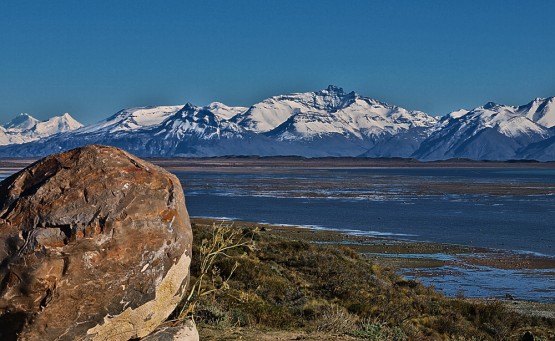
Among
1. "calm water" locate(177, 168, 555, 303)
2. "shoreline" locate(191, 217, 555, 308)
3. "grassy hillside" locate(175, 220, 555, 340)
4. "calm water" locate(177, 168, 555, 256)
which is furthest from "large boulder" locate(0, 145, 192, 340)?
"calm water" locate(177, 168, 555, 256)

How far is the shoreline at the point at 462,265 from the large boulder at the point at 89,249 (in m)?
18.4

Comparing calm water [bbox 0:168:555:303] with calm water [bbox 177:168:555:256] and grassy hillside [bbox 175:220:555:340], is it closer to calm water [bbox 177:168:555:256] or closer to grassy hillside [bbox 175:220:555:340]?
calm water [bbox 177:168:555:256]

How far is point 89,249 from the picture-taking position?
8.61 meters

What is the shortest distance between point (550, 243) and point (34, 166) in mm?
39817

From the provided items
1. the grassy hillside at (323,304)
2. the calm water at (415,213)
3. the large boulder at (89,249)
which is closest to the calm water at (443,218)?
the calm water at (415,213)

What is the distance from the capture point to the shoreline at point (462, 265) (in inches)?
1116

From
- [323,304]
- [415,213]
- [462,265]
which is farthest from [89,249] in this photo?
[415,213]

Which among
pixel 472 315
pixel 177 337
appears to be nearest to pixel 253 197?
pixel 472 315

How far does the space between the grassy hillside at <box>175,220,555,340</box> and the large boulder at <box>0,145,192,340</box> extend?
3260mm

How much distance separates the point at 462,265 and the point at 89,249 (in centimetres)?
2942

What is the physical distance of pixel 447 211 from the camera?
65.6 meters

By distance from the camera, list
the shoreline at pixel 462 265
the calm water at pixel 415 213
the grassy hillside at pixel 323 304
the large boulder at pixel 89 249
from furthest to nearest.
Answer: the calm water at pixel 415 213, the shoreline at pixel 462 265, the grassy hillside at pixel 323 304, the large boulder at pixel 89 249

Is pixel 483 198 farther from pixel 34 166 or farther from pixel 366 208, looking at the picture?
pixel 34 166

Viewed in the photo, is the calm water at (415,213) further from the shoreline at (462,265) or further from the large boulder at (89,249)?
the large boulder at (89,249)
